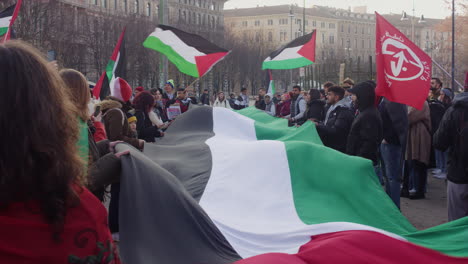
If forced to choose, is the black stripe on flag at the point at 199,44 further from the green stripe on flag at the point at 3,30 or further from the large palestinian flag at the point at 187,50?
the green stripe on flag at the point at 3,30

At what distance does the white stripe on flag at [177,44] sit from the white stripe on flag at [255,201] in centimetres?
556

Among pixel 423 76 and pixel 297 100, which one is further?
pixel 297 100

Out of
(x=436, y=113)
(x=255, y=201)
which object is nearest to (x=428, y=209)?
(x=436, y=113)

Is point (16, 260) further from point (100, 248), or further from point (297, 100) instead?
point (297, 100)

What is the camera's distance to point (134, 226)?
3768 millimetres

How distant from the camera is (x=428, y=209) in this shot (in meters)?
8.49

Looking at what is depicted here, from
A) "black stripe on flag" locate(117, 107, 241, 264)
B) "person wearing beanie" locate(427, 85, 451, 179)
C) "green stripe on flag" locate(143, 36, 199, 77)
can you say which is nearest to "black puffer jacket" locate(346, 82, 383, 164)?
"black stripe on flag" locate(117, 107, 241, 264)

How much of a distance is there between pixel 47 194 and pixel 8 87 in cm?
34

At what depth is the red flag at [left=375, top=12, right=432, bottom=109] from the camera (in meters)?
6.58

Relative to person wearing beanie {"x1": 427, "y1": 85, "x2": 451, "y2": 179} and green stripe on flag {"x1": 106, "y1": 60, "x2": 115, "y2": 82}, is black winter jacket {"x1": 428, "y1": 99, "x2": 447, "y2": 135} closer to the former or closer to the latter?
person wearing beanie {"x1": 427, "y1": 85, "x2": 451, "y2": 179}

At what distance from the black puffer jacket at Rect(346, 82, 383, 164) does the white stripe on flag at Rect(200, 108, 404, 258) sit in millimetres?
1072

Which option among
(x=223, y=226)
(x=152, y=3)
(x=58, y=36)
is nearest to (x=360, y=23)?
(x=152, y=3)

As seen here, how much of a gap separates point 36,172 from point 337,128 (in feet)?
22.7

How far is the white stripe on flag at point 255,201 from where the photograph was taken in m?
4.59
